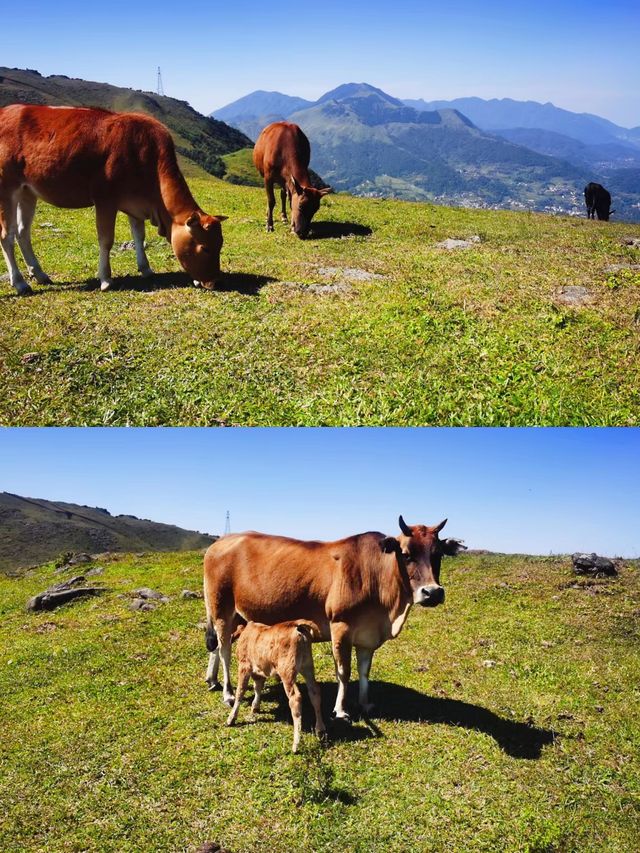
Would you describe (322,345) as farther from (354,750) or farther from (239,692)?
(354,750)

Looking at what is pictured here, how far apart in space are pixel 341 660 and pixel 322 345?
6335 millimetres

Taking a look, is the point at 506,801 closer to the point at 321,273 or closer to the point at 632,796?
the point at 632,796

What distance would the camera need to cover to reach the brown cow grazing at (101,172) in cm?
1419

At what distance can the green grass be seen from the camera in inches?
467

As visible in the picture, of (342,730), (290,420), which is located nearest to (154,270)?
(290,420)

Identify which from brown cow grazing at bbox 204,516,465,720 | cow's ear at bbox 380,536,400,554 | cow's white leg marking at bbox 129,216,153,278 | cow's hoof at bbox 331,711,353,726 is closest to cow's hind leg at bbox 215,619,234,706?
brown cow grazing at bbox 204,516,465,720

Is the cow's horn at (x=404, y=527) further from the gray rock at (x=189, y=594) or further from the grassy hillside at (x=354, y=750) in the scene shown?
the gray rock at (x=189, y=594)

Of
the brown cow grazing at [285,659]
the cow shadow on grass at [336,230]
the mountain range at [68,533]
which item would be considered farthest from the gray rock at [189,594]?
the mountain range at [68,533]

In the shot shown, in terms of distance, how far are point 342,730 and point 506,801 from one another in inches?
94.1

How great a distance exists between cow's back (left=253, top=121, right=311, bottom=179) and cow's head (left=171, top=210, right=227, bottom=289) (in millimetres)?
9869

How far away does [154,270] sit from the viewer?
57.1ft

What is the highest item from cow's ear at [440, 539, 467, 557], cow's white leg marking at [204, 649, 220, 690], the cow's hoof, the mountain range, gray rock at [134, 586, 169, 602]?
cow's ear at [440, 539, 467, 557]

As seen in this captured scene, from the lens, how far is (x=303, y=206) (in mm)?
22406

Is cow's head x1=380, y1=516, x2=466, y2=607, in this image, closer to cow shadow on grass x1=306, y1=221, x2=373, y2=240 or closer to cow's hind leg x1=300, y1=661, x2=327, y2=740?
cow's hind leg x1=300, y1=661, x2=327, y2=740
